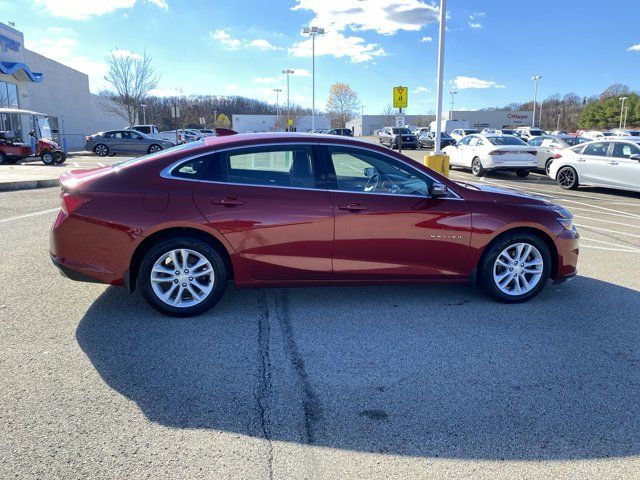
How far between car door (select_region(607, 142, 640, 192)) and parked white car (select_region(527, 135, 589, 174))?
4.67 m

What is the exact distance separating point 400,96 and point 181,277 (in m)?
13.6

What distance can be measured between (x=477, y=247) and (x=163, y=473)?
10.9 ft

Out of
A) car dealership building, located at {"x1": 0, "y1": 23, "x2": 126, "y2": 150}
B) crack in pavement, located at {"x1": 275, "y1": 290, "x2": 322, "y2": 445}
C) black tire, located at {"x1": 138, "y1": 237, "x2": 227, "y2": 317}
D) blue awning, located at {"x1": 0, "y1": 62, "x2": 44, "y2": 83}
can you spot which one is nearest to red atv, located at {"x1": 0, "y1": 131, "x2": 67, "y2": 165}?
car dealership building, located at {"x1": 0, "y1": 23, "x2": 126, "y2": 150}

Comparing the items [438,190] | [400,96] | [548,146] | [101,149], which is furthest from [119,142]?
[438,190]

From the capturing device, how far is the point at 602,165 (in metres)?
13.5

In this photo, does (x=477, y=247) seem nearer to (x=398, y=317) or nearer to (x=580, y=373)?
(x=398, y=317)

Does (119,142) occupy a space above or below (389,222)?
above

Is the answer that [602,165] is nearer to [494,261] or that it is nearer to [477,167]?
[477,167]

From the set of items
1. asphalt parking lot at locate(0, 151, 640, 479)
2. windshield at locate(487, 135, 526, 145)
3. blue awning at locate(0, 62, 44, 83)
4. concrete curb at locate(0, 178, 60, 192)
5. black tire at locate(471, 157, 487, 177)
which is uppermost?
blue awning at locate(0, 62, 44, 83)

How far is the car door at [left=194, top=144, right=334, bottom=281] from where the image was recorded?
420cm

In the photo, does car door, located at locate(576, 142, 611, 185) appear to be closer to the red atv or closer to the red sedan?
the red sedan

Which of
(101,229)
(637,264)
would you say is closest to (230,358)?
(101,229)

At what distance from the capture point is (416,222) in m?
4.46

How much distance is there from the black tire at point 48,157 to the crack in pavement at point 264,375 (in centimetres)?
2022
